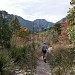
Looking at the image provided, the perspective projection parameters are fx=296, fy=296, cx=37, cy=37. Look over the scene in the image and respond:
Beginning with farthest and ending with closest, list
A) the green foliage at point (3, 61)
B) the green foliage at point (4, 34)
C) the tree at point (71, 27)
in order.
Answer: the green foliage at point (4, 34) < the green foliage at point (3, 61) < the tree at point (71, 27)

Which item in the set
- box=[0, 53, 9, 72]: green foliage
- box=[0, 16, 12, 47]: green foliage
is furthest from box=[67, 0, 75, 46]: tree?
box=[0, 16, 12, 47]: green foliage

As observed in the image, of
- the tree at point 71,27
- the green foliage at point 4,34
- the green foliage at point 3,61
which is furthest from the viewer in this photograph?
the green foliage at point 4,34

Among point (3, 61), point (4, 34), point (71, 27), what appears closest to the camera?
point (71, 27)

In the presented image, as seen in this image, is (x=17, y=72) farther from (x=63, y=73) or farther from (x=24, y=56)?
(x=24, y=56)

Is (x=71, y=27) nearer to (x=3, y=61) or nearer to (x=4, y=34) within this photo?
(x=3, y=61)

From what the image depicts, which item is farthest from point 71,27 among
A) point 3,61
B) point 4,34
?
point 4,34

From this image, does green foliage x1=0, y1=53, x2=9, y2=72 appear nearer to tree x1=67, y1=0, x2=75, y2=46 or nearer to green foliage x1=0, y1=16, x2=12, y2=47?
tree x1=67, y1=0, x2=75, y2=46

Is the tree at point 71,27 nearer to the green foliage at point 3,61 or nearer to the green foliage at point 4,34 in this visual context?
the green foliage at point 3,61

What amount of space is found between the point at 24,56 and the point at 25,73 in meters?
5.52

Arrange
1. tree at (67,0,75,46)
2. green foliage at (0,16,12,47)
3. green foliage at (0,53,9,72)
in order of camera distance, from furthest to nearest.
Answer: green foliage at (0,16,12,47), green foliage at (0,53,9,72), tree at (67,0,75,46)

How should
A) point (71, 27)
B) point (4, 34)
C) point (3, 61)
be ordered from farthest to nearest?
point (4, 34) → point (3, 61) → point (71, 27)

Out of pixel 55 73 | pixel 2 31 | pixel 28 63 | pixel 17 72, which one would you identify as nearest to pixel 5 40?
pixel 2 31

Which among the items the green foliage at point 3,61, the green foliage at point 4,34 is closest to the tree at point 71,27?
the green foliage at point 3,61

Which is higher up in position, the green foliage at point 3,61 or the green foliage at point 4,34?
the green foliage at point 4,34
